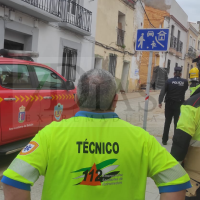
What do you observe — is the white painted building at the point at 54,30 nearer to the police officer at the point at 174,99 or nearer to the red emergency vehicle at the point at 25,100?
the red emergency vehicle at the point at 25,100

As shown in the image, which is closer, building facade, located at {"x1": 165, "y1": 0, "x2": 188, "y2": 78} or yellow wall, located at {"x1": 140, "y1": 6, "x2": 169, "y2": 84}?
yellow wall, located at {"x1": 140, "y1": 6, "x2": 169, "y2": 84}

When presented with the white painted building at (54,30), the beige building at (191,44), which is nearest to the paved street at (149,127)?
the white painted building at (54,30)

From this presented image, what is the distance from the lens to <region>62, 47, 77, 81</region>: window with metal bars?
1175 centimetres

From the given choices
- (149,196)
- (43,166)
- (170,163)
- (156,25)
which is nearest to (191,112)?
(170,163)

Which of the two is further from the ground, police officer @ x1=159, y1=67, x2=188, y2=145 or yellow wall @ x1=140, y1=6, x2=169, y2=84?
yellow wall @ x1=140, y1=6, x2=169, y2=84

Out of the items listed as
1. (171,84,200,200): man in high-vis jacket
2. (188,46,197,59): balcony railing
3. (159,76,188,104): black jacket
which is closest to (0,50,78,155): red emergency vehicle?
(159,76,188,104): black jacket

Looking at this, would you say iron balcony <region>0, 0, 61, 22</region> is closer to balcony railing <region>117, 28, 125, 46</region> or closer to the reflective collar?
balcony railing <region>117, 28, 125, 46</region>

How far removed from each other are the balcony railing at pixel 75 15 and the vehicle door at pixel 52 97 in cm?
620

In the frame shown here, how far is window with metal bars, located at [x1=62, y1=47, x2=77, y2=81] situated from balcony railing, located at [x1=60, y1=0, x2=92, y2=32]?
1.18 metres

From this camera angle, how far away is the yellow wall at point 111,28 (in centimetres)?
1374

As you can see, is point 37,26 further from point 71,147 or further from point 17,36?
point 71,147

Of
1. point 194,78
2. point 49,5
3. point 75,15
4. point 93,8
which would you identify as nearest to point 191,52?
point 93,8

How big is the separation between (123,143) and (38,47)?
919cm

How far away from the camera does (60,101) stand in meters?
5.30
